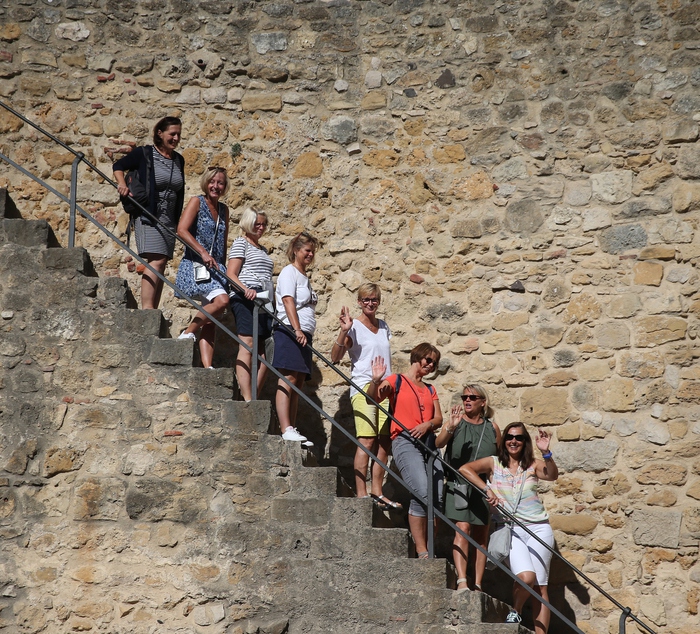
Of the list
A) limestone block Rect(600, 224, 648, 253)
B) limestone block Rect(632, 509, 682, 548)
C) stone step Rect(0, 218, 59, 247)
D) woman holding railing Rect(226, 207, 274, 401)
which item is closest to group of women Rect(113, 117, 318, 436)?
woman holding railing Rect(226, 207, 274, 401)

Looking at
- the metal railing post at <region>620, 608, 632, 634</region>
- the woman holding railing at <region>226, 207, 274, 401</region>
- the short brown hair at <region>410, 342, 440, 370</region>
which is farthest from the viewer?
the short brown hair at <region>410, 342, 440, 370</region>

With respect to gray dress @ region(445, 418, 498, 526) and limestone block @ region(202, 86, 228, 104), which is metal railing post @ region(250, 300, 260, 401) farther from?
limestone block @ region(202, 86, 228, 104)

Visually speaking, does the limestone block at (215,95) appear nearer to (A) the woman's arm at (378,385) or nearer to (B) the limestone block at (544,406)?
(A) the woman's arm at (378,385)

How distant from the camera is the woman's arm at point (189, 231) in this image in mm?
6738

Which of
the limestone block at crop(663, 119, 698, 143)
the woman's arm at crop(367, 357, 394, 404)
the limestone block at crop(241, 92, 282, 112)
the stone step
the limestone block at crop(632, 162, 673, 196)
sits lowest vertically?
the woman's arm at crop(367, 357, 394, 404)

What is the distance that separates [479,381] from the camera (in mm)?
7887

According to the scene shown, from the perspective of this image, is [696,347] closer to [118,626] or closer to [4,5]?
[118,626]

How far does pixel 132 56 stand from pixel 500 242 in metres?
3.34

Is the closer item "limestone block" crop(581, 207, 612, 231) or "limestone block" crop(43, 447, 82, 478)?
"limestone block" crop(43, 447, 82, 478)

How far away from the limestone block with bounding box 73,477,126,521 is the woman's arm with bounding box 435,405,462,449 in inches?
82.5

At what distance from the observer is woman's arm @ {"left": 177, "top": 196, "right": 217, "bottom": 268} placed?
674 cm

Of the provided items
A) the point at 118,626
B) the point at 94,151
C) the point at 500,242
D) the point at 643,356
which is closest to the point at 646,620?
the point at 643,356

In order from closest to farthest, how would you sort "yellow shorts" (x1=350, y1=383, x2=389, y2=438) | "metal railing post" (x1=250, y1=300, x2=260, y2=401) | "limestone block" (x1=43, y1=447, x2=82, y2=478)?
"metal railing post" (x1=250, y1=300, x2=260, y2=401) → "limestone block" (x1=43, y1=447, x2=82, y2=478) → "yellow shorts" (x1=350, y1=383, x2=389, y2=438)

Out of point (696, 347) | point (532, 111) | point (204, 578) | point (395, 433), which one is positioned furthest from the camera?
point (532, 111)
